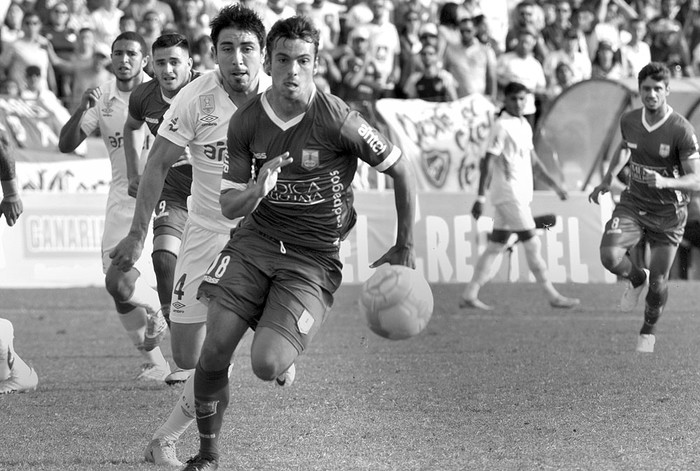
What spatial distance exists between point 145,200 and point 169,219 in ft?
7.46

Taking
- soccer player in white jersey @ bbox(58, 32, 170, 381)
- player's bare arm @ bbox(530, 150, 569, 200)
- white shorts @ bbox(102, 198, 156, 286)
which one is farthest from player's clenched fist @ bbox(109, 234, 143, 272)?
player's bare arm @ bbox(530, 150, 569, 200)

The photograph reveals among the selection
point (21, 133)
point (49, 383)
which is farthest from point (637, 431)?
point (21, 133)

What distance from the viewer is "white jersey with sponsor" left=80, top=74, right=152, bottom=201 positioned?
9336mm

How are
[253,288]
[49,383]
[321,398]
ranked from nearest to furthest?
1. [253,288]
2. [321,398]
3. [49,383]

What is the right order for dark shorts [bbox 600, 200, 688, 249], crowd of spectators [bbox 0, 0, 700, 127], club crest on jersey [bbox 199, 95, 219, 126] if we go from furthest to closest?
crowd of spectators [bbox 0, 0, 700, 127] → dark shorts [bbox 600, 200, 688, 249] → club crest on jersey [bbox 199, 95, 219, 126]

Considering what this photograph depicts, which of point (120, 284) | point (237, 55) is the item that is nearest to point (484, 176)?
point (120, 284)

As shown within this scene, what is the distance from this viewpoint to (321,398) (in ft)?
27.2

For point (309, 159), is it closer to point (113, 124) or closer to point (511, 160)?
point (113, 124)

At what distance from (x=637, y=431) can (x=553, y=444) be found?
0.67 m

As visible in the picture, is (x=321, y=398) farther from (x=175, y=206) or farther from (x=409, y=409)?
(x=175, y=206)

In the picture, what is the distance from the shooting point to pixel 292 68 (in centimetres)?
562

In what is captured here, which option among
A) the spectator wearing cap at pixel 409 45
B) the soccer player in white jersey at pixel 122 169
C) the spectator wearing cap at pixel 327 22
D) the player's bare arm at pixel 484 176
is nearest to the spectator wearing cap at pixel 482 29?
the spectator wearing cap at pixel 409 45

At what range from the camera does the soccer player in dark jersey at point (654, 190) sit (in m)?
10.7

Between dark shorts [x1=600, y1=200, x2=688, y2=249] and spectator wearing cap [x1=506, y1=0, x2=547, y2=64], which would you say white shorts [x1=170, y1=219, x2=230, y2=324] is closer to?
dark shorts [x1=600, y1=200, x2=688, y2=249]
